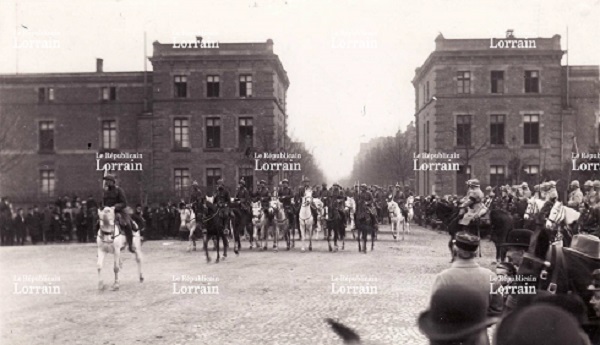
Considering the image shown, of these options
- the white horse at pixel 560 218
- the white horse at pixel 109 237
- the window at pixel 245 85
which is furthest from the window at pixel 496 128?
the white horse at pixel 109 237

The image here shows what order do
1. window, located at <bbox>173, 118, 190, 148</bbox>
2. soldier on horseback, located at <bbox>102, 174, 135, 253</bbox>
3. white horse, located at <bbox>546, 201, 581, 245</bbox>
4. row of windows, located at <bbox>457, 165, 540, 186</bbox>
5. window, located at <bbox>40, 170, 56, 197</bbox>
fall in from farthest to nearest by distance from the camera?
window, located at <bbox>173, 118, 190, 148</bbox> → window, located at <bbox>40, 170, 56, 197</bbox> → row of windows, located at <bbox>457, 165, 540, 186</bbox> → soldier on horseback, located at <bbox>102, 174, 135, 253</bbox> → white horse, located at <bbox>546, 201, 581, 245</bbox>

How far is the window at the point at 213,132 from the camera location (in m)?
48.6

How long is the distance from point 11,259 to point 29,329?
12.4 meters

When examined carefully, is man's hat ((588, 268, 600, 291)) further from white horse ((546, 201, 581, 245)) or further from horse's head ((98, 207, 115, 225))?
horse's head ((98, 207, 115, 225))

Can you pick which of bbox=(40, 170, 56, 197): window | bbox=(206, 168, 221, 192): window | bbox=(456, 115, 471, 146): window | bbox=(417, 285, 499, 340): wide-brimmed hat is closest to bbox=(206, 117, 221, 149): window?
bbox=(206, 168, 221, 192): window

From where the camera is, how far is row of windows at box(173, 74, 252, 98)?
4816cm

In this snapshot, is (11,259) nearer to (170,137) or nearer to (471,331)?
(471,331)

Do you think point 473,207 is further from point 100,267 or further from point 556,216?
point 100,267

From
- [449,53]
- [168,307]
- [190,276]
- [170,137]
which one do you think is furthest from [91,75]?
[168,307]

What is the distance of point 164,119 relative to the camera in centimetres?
4831

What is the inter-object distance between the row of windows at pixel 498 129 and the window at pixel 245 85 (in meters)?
16.4

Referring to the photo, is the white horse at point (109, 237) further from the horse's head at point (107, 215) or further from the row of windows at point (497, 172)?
the row of windows at point (497, 172)

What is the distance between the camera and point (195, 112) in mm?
48469

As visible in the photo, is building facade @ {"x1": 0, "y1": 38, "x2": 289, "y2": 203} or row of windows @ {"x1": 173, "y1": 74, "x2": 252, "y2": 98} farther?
row of windows @ {"x1": 173, "y1": 74, "x2": 252, "y2": 98}
